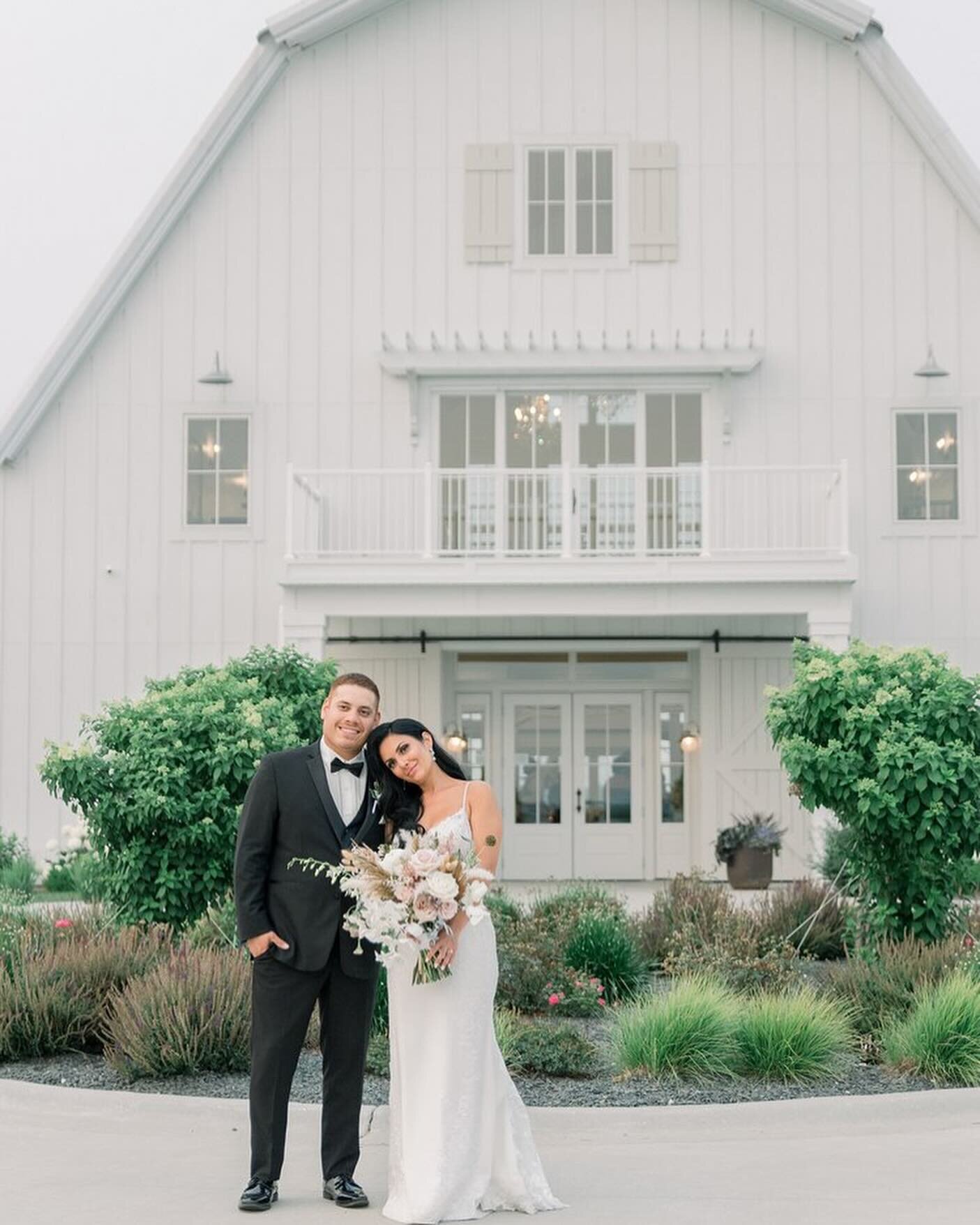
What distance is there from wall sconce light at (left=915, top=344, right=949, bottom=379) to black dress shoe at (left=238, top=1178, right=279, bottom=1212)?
48.5ft

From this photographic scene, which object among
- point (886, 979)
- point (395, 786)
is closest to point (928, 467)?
point (886, 979)

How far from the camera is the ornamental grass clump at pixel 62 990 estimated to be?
8758 mm

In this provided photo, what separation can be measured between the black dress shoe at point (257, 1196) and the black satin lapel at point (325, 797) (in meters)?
1.23

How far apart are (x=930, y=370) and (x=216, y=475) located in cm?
820

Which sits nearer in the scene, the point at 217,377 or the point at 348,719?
the point at 348,719

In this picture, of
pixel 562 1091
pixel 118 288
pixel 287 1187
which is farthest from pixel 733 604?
pixel 287 1187

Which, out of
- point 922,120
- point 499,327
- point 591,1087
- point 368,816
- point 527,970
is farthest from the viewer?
point 499,327

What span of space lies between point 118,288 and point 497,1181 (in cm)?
1521

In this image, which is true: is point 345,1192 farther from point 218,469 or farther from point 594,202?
point 594,202

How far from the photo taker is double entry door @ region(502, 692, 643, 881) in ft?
66.6

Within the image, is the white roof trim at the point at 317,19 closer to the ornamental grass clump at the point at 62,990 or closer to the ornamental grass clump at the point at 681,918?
the ornamental grass clump at the point at 681,918

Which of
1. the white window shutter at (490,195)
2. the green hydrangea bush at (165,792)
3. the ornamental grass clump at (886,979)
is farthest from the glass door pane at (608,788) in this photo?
the ornamental grass clump at (886,979)

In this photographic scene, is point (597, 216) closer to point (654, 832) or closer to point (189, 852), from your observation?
point (654, 832)

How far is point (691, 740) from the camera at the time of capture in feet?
65.7
